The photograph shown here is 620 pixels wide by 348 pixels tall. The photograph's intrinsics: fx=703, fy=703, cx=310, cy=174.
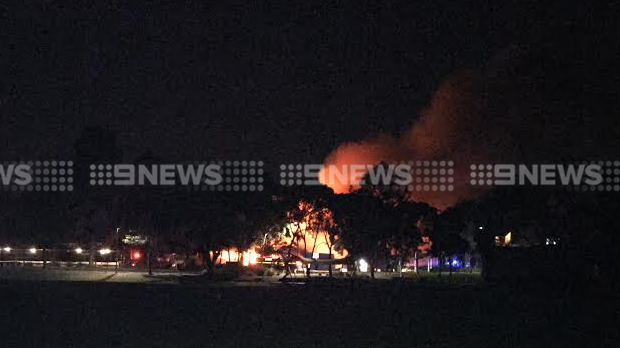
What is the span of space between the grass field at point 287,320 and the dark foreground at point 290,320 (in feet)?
0.08

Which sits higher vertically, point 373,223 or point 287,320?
point 373,223

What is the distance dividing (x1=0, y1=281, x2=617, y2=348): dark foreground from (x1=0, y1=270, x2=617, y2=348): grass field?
0.08 ft

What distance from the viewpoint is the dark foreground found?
47.5ft

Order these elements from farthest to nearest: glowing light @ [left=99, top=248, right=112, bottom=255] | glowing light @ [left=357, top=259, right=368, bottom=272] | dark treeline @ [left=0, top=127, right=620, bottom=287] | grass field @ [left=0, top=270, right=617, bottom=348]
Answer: glowing light @ [left=99, top=248, right=112, bottom=255]
glowing light @ [left=357, top=259, right=368, bottom=272]
dark treeline @ [left=0, top=127, right=620, bottom=287]
grass field @ [left=0, top=270, right=617, bottom=348]

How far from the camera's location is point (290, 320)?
18.6m

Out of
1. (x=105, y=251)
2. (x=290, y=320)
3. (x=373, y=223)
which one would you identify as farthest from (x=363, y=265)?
(x=290, y=320)

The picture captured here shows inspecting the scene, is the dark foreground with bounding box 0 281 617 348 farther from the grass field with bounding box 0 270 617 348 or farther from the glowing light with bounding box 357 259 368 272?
the glowing light with bounding box 357 259 368 272

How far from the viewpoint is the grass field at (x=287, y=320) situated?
47.5 ft

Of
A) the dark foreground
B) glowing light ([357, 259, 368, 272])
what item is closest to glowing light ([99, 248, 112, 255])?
glowing light ([357, 259, 368, 272])

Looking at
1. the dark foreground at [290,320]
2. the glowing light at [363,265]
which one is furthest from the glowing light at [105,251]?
the dark foreground at [290,320]

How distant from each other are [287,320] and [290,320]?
0.08 metres

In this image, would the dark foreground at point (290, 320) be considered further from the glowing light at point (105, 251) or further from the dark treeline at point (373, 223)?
the glowing light at point (105, 251)

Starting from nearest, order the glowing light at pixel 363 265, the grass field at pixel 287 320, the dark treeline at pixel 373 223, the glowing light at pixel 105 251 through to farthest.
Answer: the grass field at pixel 287 320 < the dark treeline at pixel 373 223 < the glowing light at pixel 363 265 < the glowing light at pixel 105 251

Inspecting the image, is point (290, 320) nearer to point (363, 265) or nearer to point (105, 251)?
point (363, 265)
